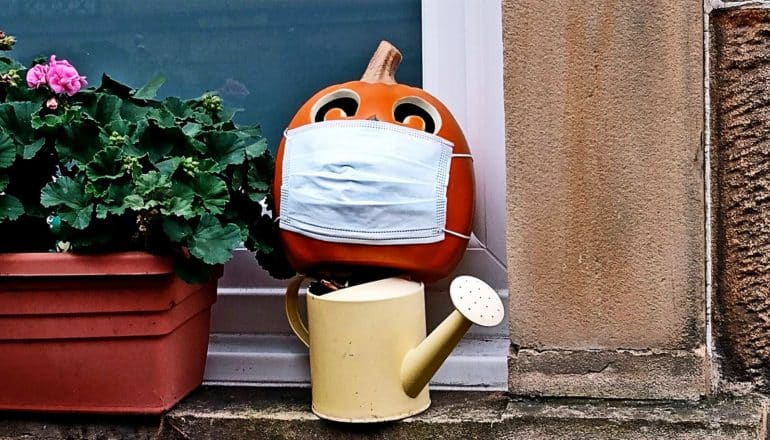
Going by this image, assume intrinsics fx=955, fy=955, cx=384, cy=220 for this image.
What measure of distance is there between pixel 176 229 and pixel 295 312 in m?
0.28

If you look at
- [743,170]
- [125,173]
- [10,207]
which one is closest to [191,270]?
[125,173]

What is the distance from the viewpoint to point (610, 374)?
1.36 metres

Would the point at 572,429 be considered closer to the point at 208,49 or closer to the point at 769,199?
the point at 769,199

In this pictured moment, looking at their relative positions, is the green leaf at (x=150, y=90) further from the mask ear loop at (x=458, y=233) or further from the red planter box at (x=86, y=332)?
the mask ear loop at (x=458, y=233)

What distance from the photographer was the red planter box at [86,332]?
141cm

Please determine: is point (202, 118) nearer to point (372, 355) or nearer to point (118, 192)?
point (118, 192)

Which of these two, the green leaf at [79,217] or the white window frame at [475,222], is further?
the white window frame at [475,222]

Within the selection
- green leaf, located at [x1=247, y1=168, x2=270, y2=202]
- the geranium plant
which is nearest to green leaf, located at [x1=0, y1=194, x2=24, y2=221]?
the geranium plant

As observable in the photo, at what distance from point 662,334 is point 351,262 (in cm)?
46

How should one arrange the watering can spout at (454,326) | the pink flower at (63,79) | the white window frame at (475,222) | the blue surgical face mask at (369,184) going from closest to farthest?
the watering can spout at (454,326) → the blue surgical face mask at (369,184) → the pink flower at (63,79) → the white window frame at (475,222)

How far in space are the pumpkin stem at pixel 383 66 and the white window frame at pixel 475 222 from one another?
164 mm

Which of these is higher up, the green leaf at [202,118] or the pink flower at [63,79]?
the pink flower at [63,79]

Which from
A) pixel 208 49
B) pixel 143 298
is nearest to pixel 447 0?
pixel 208 49

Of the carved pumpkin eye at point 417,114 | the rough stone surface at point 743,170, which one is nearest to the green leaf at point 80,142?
the carved pumpkin eye at point 417,114
